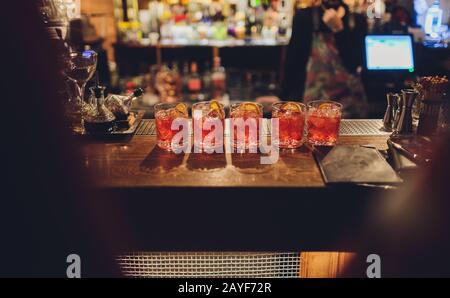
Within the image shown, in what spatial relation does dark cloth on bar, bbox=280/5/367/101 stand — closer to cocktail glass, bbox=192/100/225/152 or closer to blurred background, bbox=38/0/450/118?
blurred background, bbox=38/0/450/118

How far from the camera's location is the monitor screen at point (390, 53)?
141 inches

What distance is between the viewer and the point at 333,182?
4.93 ft

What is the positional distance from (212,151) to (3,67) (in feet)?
2.78

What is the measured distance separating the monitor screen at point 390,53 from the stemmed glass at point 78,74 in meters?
2.47

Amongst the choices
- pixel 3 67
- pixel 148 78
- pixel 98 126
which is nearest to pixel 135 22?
pixel 148 78

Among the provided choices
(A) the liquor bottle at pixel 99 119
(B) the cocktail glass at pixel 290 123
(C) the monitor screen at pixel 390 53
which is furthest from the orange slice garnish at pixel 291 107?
(C) the monitor screen at pixel 390 53

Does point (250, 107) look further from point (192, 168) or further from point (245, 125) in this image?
point (192, 168)

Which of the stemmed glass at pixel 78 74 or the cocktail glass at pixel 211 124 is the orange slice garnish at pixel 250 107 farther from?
the stemmed glass at pixel 78 74

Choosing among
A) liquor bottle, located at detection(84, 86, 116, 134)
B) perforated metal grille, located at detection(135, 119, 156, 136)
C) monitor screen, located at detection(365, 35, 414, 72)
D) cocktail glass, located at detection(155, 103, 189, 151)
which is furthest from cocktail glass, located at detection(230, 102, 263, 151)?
monitor screen, located at detection(365, 35, 414, 72)

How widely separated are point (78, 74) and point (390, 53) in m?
2.69

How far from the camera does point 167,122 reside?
5.88 ft

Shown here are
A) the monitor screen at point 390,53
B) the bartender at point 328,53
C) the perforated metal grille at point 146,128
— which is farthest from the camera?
the bartender at point 328,53
